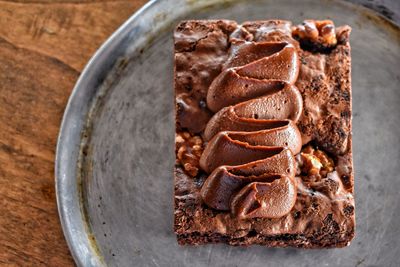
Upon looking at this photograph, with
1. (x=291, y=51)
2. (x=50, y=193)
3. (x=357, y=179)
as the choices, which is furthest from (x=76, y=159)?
(x=357, y=179)

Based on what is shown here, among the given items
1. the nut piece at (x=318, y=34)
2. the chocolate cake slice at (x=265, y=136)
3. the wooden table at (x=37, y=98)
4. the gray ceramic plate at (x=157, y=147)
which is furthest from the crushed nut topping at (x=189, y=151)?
the wooden table at (x=37, y=98)

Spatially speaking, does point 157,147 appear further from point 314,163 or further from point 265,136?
point 314,163

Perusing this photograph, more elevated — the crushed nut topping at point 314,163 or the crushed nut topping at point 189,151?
the crushed nut topping at point 314,163

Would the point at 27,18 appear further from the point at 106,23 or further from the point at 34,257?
the point at 34,257

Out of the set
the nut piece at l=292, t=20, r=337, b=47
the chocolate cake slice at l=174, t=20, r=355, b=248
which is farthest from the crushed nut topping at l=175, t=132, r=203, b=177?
the nut piece at l=292, t=20, r=337, b=47

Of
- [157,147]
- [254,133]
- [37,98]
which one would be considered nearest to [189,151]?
[254,133]

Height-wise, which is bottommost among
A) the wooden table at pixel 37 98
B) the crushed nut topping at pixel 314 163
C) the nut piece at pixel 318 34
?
the wooden table at pixel 37 98

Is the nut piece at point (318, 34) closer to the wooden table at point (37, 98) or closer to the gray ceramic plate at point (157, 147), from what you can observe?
the gray ceramic plate at point (157, 147)

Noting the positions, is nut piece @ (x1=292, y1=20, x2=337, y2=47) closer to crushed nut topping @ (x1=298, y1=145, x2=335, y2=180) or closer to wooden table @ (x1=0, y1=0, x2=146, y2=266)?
crushed nut topping @ (x1=298, y1=145, x2=335, y2=180)
